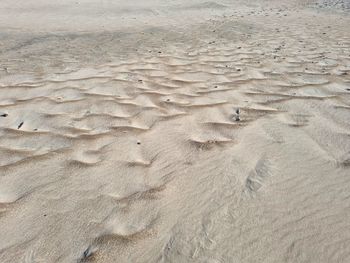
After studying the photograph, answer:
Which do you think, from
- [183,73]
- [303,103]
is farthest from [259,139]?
[183,73]

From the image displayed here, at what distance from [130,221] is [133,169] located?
556mm

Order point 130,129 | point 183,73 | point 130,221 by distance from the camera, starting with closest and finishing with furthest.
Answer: point 130,221
point 130,129
point 183,73

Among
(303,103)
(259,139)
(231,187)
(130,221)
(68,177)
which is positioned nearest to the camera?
(130,221)

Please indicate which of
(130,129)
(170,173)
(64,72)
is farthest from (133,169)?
(64,72)

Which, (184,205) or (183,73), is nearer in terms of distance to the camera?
(184,205)

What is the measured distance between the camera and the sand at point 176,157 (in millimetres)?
1811

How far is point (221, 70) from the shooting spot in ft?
16.1

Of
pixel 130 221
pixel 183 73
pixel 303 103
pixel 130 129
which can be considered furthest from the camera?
pixel 183 73

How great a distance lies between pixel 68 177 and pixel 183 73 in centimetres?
273

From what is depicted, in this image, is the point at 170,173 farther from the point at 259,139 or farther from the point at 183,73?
the point at 183,73

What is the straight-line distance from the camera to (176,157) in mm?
2609

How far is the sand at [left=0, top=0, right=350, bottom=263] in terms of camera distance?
1.81 metres

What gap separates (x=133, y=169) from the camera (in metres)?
2.47

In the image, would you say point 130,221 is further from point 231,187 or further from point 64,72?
point 64,72
